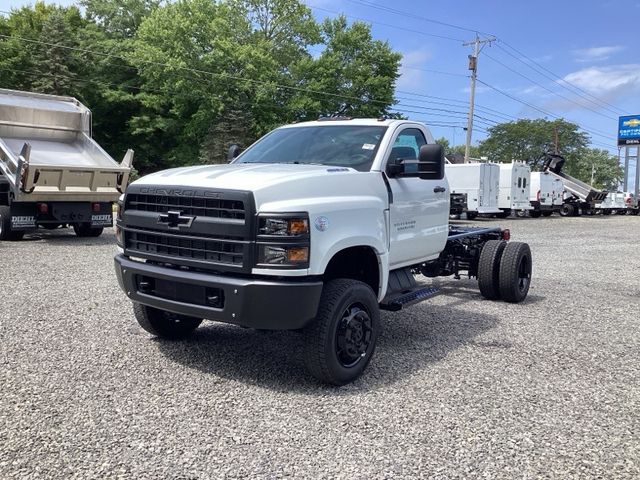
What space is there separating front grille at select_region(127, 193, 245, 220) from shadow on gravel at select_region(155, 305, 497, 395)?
51.6 inches

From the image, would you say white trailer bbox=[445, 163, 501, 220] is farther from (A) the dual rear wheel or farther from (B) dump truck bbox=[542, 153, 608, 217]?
(A) the dual rear wheel

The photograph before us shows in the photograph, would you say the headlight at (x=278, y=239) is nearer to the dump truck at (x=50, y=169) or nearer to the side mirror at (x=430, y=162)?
the side mirror at (x=430, y=162)

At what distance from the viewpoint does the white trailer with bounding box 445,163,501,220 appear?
85.7ft

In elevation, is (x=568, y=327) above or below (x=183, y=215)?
below

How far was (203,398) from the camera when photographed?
4148 millimetres

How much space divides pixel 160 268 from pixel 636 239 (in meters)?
20.1

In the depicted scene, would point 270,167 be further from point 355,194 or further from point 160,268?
point 160,268

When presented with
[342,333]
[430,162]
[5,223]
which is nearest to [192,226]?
[342,333]

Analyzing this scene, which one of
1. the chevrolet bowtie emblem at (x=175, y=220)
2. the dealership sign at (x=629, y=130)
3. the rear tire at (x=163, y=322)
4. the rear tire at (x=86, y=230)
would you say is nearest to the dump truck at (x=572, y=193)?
the rear tire at (x=86, y=230)

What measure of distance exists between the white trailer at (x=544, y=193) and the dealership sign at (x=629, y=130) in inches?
1368

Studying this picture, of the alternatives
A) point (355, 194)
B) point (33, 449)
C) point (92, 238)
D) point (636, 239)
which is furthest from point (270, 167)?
point (636, 239)

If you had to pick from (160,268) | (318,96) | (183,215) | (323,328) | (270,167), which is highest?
(318,96)

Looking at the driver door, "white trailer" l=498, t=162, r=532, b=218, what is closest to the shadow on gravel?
the driver door

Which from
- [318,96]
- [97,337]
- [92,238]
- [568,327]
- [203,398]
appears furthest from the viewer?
[318,96]
